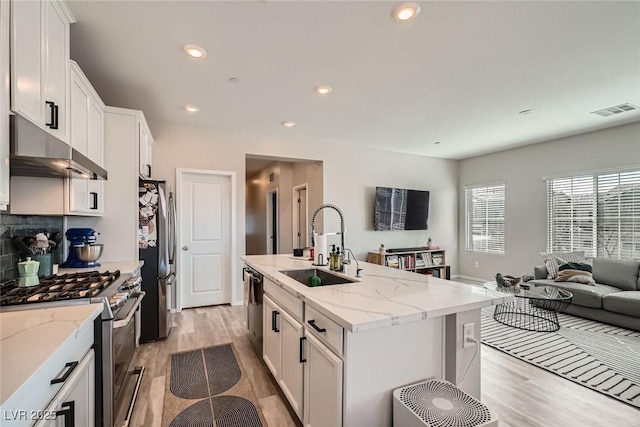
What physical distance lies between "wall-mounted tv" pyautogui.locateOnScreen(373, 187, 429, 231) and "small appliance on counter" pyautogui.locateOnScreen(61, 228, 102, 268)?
4.33 metres

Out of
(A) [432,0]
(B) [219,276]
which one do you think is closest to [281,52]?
(A) [432,0]

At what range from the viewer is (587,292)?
364 cm

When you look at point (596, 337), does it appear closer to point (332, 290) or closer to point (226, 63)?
point (332, 290)

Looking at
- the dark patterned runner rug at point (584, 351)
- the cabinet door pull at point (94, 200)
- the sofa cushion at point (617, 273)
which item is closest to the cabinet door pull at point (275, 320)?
the cabinet door pull at point (94, 200)

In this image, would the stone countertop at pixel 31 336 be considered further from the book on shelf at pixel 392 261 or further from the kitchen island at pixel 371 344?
the book on shelf at pixel 392 261

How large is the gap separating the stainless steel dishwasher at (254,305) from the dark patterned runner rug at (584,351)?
93.0 inches

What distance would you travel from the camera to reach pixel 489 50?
2412mm

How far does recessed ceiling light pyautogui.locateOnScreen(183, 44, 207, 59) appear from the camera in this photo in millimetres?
2367

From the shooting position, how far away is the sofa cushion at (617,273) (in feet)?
12.2

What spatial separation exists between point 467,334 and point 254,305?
1.86 metres

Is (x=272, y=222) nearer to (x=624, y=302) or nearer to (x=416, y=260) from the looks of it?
(x=416, y=260)

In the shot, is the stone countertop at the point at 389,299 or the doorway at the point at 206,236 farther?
the doorway at the point at 206,236

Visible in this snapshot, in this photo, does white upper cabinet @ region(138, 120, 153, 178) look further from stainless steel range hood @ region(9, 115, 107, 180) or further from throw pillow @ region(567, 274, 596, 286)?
throw pillow @ region(567, 274, 596, 286)

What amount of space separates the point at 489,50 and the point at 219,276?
168 inches
